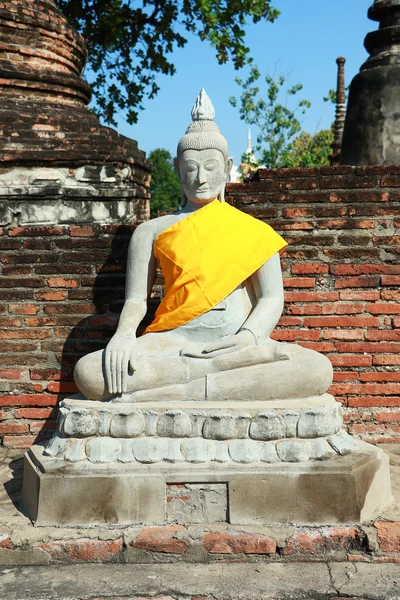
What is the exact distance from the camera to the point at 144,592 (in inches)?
109

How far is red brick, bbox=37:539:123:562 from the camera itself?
9.93ft

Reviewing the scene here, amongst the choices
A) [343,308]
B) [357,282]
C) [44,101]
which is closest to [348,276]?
[357,282]

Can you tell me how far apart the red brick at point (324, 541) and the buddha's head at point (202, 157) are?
1.83 m

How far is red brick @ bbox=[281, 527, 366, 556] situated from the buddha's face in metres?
1.83

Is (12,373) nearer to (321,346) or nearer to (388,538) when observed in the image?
(321,346)

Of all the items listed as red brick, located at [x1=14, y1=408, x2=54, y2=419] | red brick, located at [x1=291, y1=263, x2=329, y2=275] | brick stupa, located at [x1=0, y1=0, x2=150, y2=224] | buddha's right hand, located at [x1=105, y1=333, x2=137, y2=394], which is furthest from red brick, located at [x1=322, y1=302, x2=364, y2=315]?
brick stupa, located at [x1=0, y1=0, x2=150, y2=224]

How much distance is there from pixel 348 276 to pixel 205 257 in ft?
4.08

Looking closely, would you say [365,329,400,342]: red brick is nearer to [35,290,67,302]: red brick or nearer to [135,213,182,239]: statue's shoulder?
[135,213,182,239]: statue's shoulder

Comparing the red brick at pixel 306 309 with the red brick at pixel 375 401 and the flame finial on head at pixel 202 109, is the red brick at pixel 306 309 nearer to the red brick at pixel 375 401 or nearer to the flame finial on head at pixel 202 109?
the red brick at pixel 375 401

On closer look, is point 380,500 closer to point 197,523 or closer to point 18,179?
point 197,523

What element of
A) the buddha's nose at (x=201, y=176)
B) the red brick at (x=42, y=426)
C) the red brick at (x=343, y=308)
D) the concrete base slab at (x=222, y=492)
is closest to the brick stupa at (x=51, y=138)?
the red brick at (x=42, y=426)

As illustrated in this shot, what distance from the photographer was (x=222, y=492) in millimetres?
3154

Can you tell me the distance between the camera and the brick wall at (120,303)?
4.40 m

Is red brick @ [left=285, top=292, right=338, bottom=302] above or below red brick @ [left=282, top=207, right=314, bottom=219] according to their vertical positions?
below
